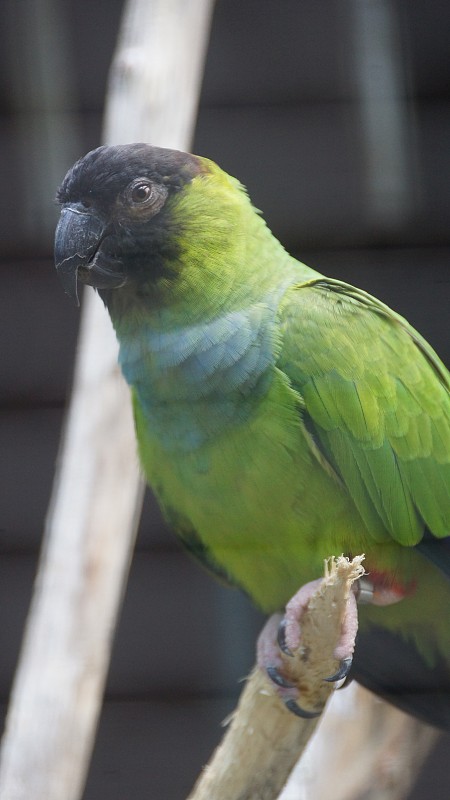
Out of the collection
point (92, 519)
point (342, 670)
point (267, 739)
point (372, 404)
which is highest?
point (372, 404)

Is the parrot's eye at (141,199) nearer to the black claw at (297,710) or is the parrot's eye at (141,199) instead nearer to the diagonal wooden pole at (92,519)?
the diagonal wooden pole at (92,519)

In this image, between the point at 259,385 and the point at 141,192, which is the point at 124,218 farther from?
the point at 259,385

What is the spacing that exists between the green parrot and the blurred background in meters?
0.22

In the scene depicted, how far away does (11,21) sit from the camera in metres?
1.98

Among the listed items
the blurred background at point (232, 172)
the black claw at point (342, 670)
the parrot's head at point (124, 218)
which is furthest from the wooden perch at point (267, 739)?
the parrot's head at point (124, 218)

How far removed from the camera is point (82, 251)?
1473 mm

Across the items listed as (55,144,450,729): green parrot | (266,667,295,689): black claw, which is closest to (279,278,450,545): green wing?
(55,144,450,729): green parrot

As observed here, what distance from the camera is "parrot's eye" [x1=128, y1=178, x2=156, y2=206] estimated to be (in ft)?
4.89

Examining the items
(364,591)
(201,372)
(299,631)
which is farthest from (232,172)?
(299,631)

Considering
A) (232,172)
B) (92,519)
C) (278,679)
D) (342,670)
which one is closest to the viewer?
(342,670)

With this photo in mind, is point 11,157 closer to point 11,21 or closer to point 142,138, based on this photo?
point 11,21

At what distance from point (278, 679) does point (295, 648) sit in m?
0.11

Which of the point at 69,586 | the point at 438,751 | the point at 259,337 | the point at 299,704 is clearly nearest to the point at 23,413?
the point at 69,586

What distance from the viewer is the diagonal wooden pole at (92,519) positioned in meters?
1.54
